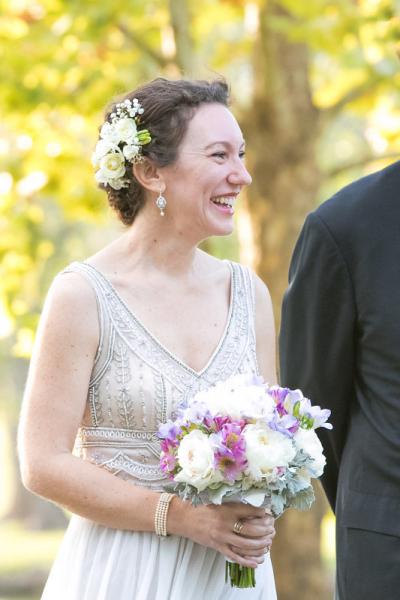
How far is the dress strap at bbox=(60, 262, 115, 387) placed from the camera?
11.9 feet

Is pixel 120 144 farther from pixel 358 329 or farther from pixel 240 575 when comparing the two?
pixel 240 575

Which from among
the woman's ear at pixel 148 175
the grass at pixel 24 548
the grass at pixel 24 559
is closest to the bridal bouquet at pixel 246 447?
the woman's ear at pixel 148 175

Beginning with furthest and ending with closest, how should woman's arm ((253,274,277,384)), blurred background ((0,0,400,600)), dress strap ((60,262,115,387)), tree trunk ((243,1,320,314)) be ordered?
tree trunk ((243,1,320,314))
blurred background ((0,0,400,600))
woman's arm ((253,274,277,384))
dress strap ((60,262,115,387))

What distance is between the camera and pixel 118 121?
3863mm

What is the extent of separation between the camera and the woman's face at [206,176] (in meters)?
3.72

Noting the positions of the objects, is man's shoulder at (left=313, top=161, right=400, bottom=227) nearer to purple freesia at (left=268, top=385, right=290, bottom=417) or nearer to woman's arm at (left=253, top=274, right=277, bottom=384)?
purple freesia at (left=268, top=385, right=290, bottom=417)

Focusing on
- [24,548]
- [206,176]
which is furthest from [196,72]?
[24,548]

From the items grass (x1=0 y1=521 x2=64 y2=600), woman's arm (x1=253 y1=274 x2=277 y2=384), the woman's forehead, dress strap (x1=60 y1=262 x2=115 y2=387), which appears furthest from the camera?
grass (x1=0 y1=521 x2=64 y2=600)

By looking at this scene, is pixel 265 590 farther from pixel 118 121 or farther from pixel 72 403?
pixel 118 121

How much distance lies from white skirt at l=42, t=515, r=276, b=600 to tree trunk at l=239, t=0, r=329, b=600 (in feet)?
15.0

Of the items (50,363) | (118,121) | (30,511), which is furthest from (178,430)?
(30,511)

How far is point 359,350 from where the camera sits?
3.49 meters

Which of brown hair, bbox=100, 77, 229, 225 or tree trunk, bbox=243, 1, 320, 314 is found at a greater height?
tree trunk, bbox=243, 1, 320, 314

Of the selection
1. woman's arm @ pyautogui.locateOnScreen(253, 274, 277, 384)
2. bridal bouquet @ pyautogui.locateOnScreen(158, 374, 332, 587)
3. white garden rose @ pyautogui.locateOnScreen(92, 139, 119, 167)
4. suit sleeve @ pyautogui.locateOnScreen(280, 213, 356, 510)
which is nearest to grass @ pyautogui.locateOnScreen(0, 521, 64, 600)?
woman's arm @ pyautogui.locateOnScreen(253, 274, 277, 384)
